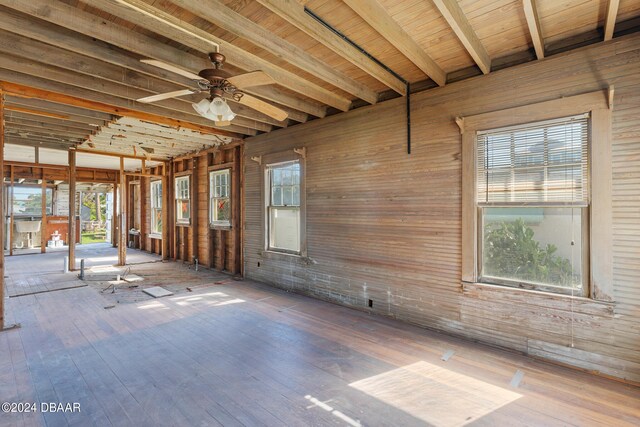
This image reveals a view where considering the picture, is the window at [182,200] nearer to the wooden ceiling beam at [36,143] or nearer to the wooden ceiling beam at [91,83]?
the wooden ceiling beam at [36,143]

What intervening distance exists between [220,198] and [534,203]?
19.9 feet

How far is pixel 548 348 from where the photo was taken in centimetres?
298

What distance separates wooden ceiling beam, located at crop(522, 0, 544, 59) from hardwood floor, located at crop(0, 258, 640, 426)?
9.69ft

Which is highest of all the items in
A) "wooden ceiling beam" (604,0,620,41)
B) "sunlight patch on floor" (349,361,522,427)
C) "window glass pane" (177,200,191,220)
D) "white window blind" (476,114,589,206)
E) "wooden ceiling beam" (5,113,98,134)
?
"wooden ceiling beam" (5,113,98,134)

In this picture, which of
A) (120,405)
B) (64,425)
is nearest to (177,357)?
(120,405)

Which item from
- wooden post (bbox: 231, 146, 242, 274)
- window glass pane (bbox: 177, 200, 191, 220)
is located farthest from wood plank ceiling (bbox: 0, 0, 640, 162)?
window glass pane (bbox: 177, 200, 191, 220)

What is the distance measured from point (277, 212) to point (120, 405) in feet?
12.7

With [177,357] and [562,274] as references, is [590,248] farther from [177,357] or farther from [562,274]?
[177,357]

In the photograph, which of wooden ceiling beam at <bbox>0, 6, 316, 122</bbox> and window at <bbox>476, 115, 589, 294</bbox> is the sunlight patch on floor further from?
wooden ceiling beam at <bbox>0, 6, 316, 122</bbox>

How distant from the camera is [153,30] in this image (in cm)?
259

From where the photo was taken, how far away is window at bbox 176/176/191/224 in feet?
27.4

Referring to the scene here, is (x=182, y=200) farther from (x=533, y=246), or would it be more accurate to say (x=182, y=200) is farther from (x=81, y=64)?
(x=533, y=246)

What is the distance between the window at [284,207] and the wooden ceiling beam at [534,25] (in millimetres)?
3500

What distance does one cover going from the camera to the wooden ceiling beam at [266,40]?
234 cm
